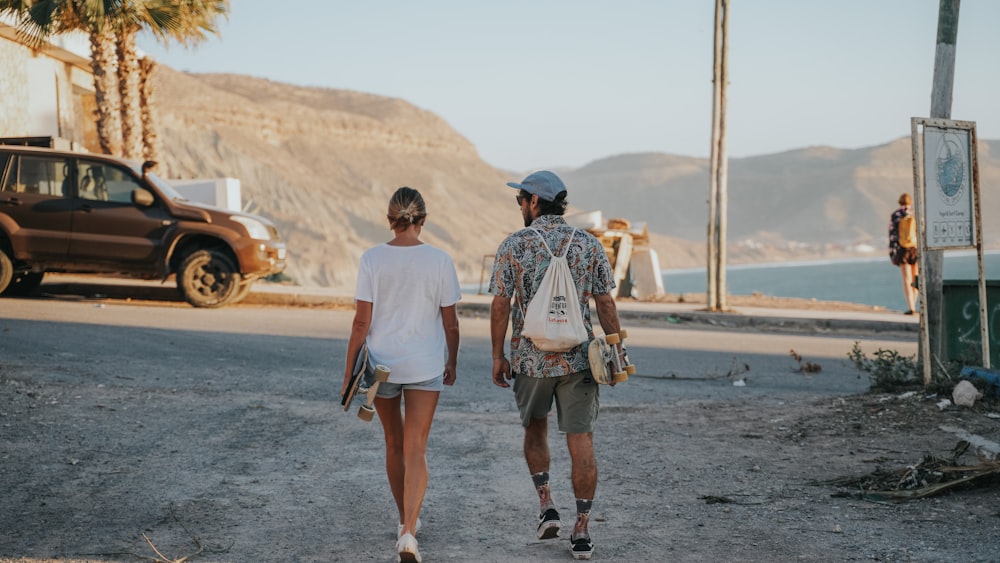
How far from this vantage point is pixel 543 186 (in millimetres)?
5375

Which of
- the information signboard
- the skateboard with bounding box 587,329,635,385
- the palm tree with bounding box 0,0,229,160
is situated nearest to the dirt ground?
the skateboard with bounding box 587,329,635,385

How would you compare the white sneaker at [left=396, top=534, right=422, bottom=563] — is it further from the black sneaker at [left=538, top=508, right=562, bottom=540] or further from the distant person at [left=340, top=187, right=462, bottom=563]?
the black sneaker at [left=538, top=508, right=562, bottom=540]

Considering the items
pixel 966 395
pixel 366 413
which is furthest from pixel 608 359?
pixel 966 395

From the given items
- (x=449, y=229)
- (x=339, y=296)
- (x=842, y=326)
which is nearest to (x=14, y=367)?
(x=339, y=296)

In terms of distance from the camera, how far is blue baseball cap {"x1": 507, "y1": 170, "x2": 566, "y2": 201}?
5371mm

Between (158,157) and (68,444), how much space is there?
63.9 feet

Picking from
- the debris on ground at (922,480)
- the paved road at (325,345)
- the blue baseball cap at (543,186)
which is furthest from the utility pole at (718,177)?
the blue baseball cap at (543,186)

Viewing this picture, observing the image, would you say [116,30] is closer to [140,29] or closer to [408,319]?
[140,29]

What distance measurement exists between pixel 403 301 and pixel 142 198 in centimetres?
1181

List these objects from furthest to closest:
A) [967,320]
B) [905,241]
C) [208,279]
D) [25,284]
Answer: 1. [905,241]
2. [25,284]
3. [208,279]
4. [967,320]

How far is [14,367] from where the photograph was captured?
33.1 ft

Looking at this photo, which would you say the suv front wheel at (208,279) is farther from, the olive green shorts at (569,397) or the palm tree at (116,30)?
the olive green shorts at (569,397)

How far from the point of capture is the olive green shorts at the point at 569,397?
5.24m

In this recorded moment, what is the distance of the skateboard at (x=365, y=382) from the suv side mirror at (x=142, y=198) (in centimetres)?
1168
